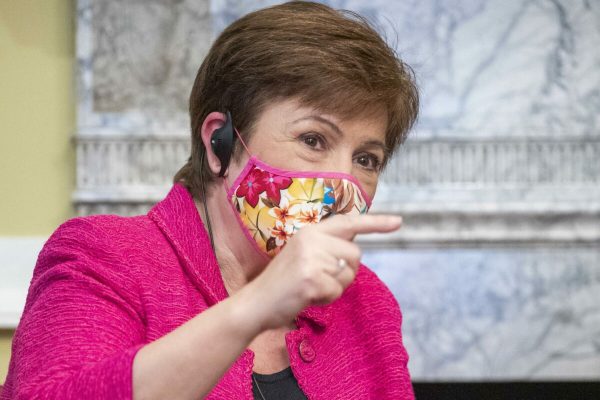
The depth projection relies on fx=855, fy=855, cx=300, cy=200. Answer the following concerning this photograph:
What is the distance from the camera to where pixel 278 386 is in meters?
1.30

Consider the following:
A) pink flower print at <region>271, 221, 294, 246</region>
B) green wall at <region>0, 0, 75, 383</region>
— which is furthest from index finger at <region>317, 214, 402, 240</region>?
green wall at <region>0, 0, 75, 383</region>

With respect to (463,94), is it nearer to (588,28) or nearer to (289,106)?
(588,28)

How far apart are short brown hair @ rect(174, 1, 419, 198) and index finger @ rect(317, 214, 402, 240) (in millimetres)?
400

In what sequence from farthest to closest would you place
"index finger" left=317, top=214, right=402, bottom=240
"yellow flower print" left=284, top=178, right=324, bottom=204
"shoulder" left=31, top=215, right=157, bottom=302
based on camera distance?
"yellow flower print" left=284, top=178, right=324, bottom=204
"shoulder" left=31, top=215, right=157, bottom=302
"index finger" left=317, top=214, right=402, bottom=240

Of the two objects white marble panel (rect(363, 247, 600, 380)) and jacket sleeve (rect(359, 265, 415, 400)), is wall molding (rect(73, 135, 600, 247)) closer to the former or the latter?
white marble panel (rect(363, 247, 600, 380))

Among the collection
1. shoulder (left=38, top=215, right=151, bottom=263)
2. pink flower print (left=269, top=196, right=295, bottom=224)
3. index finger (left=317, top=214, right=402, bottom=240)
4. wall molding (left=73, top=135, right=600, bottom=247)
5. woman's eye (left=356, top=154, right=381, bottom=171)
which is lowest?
wall molding (left=73, top=135, right=600, bottom=247)

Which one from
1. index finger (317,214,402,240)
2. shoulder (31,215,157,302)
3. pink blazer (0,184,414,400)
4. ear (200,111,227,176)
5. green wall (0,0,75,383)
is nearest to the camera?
index finger (317,214,402,240)

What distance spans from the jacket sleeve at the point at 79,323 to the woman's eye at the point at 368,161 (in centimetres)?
39

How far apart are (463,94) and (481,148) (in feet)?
0.55

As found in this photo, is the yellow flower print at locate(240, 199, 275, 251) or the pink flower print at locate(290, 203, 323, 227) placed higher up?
the pink flower print at locate(290, 203, 323, 227)

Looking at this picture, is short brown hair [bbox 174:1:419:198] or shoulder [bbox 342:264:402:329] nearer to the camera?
short brown hair [bbox 174:1:419:198]

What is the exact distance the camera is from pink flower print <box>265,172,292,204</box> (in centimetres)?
126

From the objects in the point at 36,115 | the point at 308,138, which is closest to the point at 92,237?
the point at 308,138

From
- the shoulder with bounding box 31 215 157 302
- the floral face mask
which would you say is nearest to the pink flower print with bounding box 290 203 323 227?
the floral face mask
